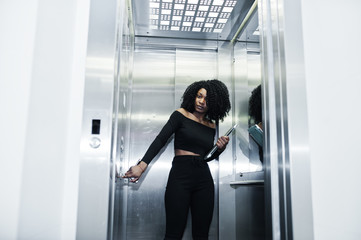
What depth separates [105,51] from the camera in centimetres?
145

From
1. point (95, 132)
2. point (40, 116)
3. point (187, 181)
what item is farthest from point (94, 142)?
point (187, 181)

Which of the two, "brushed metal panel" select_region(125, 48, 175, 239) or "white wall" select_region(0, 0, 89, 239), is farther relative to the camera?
"brushed metal panel" select_region(125, 48, 175, 239)

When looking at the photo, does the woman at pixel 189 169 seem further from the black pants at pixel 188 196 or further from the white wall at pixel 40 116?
the white wall at pixel 40 116

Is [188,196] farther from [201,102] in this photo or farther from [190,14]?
[190,14]

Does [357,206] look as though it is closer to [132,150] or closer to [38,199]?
[38,199]

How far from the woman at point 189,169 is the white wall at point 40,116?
0.85 metres

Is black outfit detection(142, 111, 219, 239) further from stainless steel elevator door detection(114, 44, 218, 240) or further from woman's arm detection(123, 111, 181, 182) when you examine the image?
stainless steel elevator door detection(114, 44, 218, 240)

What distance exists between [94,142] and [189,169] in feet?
3.47

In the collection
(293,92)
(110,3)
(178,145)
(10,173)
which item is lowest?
(10,173)

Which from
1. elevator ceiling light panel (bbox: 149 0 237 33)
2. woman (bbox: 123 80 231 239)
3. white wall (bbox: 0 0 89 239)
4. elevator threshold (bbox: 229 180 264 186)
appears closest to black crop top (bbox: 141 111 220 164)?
woman (bbox: 123 80 231 239)

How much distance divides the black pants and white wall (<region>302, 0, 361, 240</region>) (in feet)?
3.34

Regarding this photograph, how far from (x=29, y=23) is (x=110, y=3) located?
1.39 feet

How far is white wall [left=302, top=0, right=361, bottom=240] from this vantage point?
1.41 m

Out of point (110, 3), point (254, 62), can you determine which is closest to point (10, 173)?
point (110, 3)
